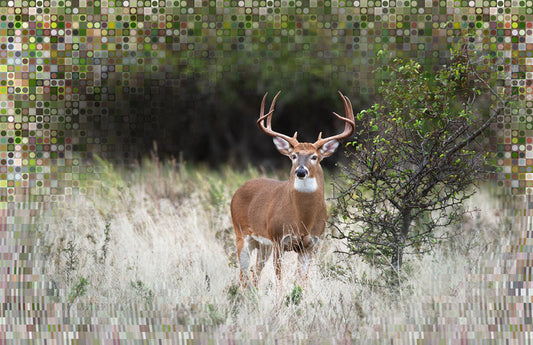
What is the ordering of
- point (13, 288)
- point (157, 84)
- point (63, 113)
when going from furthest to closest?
point (157, 84) → point (63, 113) → point (13, 288)

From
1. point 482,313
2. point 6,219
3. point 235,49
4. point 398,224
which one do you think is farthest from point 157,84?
point 482,313

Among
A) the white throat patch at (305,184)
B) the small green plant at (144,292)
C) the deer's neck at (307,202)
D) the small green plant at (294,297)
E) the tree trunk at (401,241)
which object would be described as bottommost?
the small green plant at (294,297)

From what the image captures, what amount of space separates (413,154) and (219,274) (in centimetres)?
231

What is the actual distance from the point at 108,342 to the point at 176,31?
427 inches

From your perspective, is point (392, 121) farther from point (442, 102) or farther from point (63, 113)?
point (63, 113)

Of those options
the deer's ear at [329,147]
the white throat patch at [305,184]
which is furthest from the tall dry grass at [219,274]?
the deer's ear at [329,147]

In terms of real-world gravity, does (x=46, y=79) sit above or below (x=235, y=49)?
below

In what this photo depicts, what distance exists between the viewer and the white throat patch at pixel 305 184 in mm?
7098

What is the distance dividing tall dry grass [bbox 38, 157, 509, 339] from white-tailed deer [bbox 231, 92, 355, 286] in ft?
0.73

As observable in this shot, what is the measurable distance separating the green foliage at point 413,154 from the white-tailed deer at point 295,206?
41 centimetres

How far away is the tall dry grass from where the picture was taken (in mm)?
5777

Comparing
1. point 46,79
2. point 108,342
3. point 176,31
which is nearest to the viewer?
point 108,342

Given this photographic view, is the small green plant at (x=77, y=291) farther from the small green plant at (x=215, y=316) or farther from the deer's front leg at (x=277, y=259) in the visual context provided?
the deer's front leg at (x=277, y=259)

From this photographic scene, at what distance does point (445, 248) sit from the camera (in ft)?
24.6
